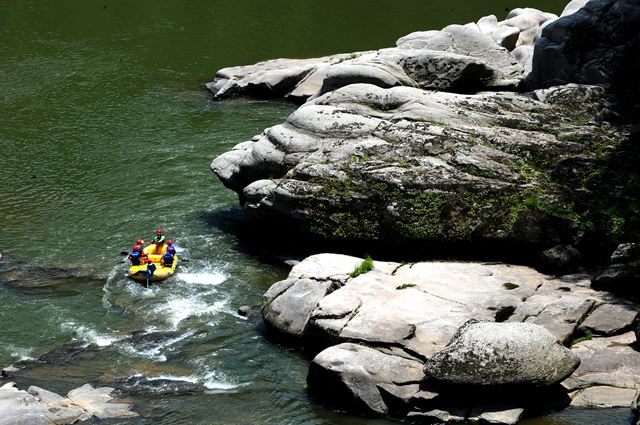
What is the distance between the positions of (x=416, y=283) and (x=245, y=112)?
822 inches

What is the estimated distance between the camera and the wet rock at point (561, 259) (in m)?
23.1

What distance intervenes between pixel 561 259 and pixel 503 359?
6.58 meters

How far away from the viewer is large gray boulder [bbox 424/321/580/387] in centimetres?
1723

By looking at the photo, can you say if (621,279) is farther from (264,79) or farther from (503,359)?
(264,79)

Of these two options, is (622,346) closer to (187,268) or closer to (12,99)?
(187,268)

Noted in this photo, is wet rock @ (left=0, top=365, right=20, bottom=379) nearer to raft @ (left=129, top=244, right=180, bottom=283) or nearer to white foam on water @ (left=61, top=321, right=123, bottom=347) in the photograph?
white foam on water @ (left=61, top=321, right=123, bottom=347)

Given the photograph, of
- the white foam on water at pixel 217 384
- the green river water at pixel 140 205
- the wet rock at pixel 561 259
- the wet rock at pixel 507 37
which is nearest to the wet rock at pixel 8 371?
the green river water at pixel 140 205

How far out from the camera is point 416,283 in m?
22.1

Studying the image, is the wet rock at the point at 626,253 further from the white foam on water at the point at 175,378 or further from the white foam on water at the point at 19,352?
the white foam on water at the point at 19,352

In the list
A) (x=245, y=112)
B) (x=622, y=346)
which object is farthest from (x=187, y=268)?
(x=245, y=112)

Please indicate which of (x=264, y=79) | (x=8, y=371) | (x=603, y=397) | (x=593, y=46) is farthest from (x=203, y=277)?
(x=264, y=79)

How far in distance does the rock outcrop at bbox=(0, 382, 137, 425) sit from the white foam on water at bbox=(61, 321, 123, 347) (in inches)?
99.4

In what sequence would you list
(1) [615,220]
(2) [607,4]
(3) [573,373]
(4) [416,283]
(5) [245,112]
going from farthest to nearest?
(5) [245,112] < (2) [607,4] < (1) [615,220] < (4) [416,283] < (3) [573,373]

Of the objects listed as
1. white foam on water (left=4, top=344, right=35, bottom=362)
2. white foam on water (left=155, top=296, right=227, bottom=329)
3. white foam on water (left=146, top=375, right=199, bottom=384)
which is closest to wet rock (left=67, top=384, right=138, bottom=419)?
white foam on water (left=146, top=375, right=199, bottom=384)
